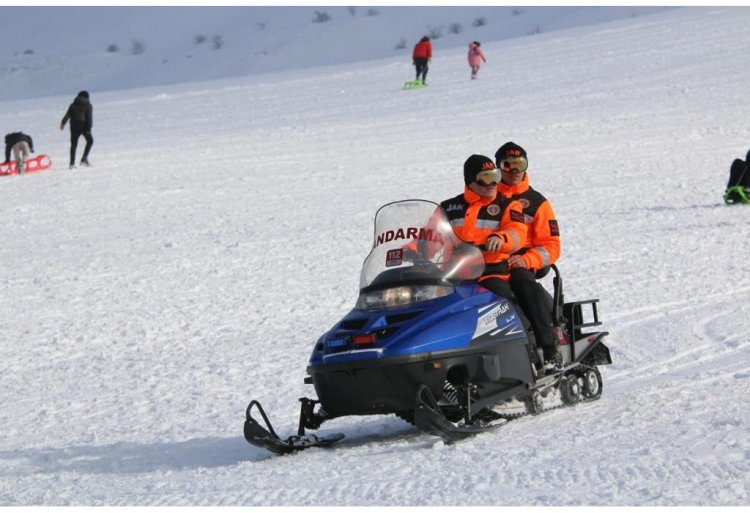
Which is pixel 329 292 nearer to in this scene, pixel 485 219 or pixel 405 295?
pixel 485 219

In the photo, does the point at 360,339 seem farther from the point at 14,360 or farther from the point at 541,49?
the point at 541,49

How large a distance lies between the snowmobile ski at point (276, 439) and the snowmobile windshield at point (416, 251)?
766 millimetres

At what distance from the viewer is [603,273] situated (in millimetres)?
10992

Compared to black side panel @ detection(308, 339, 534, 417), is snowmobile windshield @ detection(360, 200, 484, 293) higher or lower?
higher

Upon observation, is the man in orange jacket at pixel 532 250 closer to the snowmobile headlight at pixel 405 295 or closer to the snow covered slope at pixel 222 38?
the snowmobile headlight at pixel 405 295

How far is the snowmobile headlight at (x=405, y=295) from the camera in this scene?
6281mm

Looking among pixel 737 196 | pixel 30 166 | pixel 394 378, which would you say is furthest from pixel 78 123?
pixel 394 378

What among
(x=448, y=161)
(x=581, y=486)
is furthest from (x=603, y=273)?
(x=448, y=161)

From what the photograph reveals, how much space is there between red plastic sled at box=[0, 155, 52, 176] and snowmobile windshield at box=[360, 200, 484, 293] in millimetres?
15462

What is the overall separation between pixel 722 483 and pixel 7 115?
32.6 meters

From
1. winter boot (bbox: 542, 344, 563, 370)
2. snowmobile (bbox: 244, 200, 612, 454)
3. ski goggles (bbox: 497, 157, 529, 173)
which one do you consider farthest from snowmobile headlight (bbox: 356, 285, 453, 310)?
ski goggles (bbox: 497, 157, 529, 173)

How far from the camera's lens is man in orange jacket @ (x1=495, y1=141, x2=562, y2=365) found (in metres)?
6.73

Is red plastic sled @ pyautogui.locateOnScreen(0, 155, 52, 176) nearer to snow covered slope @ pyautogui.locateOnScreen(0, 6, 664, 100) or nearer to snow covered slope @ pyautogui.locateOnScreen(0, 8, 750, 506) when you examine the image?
snow covered slope @ pyautogui.locateOnScreen(0, 8, 750, 506)

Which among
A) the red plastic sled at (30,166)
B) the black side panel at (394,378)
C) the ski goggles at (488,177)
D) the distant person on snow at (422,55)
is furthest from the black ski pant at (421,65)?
the black side panel at (394,378)
